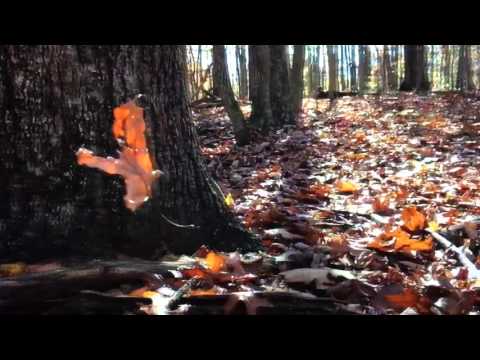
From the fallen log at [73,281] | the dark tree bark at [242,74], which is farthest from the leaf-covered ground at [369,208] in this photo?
the dark tree bark at [242,74]

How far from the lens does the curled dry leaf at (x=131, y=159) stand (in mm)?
1896

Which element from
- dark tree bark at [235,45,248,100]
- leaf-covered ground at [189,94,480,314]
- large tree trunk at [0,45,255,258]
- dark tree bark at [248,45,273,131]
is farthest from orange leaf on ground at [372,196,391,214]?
dark tree bark at [235,45,248,100]

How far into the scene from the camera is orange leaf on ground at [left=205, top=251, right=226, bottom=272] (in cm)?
205

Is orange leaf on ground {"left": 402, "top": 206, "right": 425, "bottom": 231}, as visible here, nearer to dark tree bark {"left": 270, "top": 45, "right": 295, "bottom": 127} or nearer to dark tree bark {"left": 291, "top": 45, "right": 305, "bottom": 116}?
dark tree bark {"left": 270, "top": 45, "right": 295, "bottom": 127}

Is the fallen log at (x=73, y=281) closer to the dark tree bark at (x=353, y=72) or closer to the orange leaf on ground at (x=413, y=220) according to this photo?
the orange leaf on ground at (x=413, y=220)

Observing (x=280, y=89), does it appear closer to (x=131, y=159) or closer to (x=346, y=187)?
(x=346, y=187)

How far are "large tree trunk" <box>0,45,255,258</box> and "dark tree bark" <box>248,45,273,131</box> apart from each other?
21.7ft

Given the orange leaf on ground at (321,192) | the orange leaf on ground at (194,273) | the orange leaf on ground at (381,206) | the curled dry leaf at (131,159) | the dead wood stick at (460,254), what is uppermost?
the curled dry leaf at (131,159)

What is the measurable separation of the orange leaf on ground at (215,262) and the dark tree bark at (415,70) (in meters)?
12.9

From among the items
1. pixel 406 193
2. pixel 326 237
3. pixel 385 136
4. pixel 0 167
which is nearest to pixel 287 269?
pixel 326 237

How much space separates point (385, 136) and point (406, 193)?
3802 millimetres

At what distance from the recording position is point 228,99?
777 centimetres

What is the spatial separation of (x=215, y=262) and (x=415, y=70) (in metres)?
14.0

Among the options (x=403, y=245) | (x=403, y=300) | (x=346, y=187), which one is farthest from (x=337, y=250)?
(x=346, y=187)
